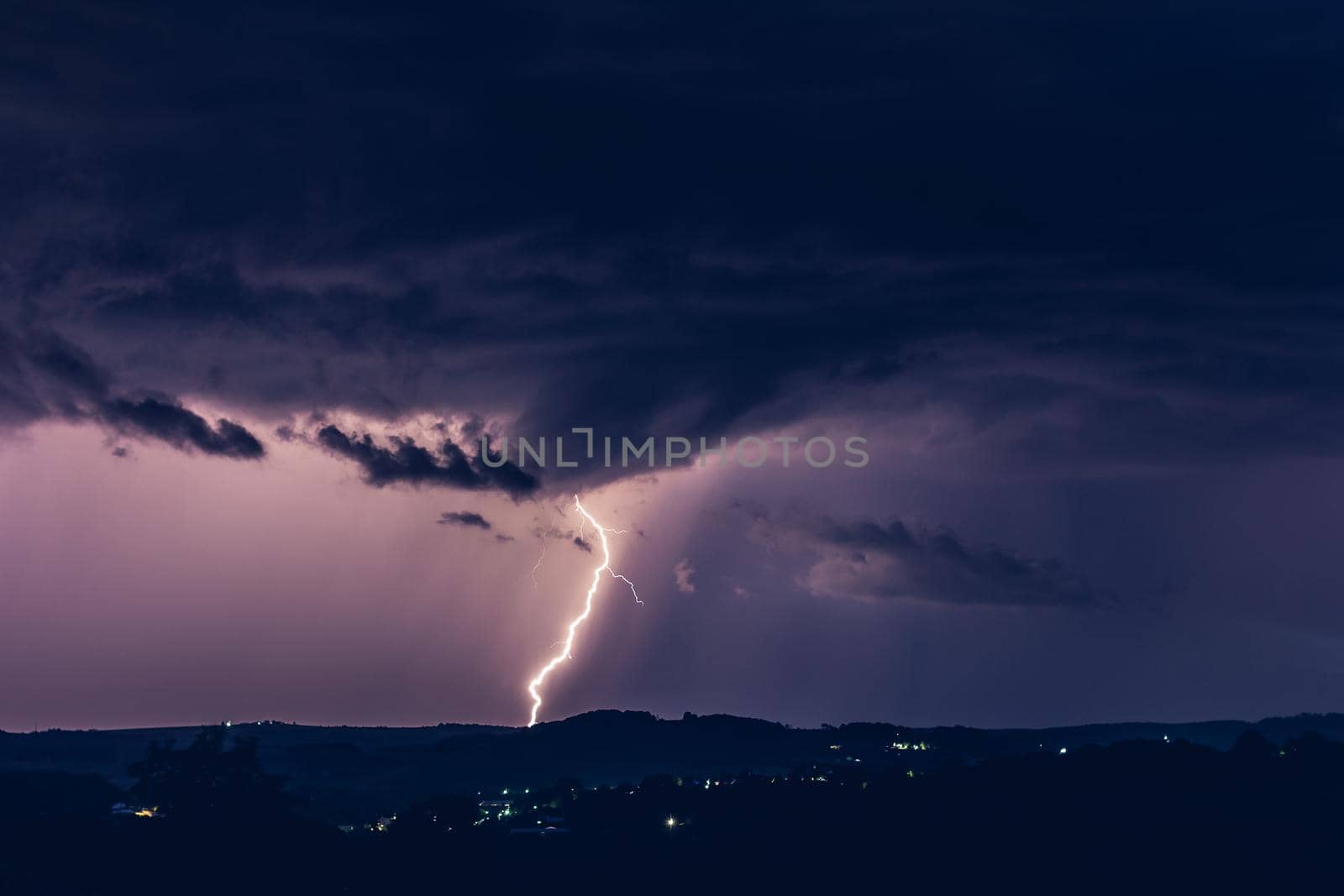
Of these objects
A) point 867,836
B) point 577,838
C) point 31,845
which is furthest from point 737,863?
point 31,845

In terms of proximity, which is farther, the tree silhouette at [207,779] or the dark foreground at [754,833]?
the tree silhouette at [207,779]

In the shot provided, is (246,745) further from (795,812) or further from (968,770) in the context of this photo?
(968,770)

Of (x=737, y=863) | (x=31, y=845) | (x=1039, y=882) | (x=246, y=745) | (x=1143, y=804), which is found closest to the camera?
(x=31, y=845)

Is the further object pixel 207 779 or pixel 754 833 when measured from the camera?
pixel 207 779

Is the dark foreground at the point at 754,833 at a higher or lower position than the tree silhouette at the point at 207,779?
lower

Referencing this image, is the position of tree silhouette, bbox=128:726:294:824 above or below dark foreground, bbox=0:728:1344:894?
above

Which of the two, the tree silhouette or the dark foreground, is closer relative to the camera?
the dark foreground

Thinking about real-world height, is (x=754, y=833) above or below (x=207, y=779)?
below

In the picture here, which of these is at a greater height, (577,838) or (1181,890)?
(577,838)
